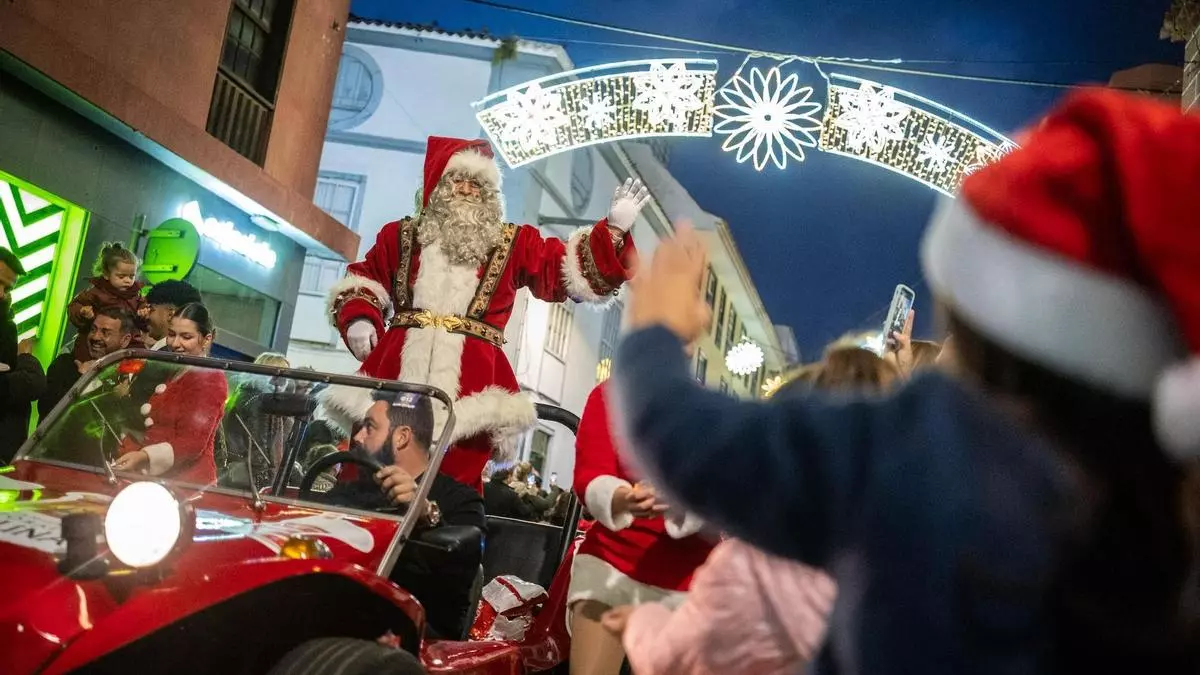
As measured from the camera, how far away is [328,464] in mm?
3049

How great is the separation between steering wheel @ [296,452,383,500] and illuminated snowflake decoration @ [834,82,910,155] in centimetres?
647

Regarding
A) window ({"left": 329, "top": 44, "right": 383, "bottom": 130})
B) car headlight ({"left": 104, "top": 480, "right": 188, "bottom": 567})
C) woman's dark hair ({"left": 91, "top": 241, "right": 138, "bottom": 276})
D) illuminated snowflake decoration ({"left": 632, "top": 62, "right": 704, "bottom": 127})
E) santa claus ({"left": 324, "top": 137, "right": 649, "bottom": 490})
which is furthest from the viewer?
window ({"left": 329, "top": 44, "right": 383, "bottom": 130})

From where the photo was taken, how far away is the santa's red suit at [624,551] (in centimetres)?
312

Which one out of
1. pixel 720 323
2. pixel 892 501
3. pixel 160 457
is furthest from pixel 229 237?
pixel 720 323

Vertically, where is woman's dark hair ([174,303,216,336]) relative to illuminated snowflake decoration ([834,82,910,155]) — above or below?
below

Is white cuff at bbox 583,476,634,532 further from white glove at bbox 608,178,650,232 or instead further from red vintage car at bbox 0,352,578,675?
white glove at bbox 608,178,650,232

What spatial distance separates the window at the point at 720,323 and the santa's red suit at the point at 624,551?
35975 mm

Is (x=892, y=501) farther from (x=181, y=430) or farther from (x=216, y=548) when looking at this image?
(x=181, y=430)

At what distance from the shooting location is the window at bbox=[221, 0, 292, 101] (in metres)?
11.8

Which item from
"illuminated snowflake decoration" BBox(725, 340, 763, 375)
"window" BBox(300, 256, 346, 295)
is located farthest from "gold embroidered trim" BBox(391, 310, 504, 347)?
"illuminated snowflake decoration" BBox(725, 340, 763, 375)

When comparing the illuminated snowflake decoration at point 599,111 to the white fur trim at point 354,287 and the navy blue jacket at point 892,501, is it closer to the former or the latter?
the white fur trim at point 354,287

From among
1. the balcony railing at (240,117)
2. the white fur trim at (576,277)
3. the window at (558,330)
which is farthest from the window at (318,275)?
the white fur trim at (576,277)

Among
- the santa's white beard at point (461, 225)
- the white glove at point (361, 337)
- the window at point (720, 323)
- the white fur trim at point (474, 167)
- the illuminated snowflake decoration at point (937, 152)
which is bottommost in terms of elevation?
the white glove at point (361, 337)

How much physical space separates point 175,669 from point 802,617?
131 cm
